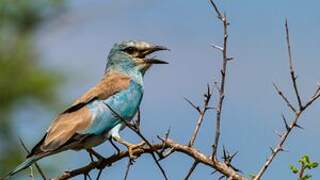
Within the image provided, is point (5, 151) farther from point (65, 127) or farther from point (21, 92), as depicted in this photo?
point (65, 127)

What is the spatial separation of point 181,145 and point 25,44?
46.4 feet

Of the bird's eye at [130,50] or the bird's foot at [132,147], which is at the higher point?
the bird's eye at [130,50]

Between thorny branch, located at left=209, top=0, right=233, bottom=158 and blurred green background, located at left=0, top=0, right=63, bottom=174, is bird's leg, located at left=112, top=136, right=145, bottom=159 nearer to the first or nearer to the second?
thorny branch, located at left=209, top=0, right=233, bottom=158

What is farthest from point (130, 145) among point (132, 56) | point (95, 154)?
point (132, 56)

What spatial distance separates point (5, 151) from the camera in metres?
16.9

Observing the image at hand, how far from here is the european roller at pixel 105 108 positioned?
6.09m

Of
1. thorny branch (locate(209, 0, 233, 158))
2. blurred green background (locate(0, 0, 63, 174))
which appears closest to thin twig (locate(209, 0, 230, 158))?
thorny branch (locate(209, 0, 233, 158))

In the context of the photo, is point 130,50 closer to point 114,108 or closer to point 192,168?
point 114,108

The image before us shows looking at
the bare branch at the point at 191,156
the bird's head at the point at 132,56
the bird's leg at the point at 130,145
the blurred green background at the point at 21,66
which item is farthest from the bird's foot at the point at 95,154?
the blurred green background at the point at 21,66

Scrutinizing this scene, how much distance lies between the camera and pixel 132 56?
707 cm

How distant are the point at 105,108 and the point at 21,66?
1242 centimetres

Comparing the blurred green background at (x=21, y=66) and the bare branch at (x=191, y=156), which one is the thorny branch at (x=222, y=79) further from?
the blurred green background at (x=21, y=66)

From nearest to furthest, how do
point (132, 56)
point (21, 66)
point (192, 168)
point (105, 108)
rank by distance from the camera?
point (192, 168) → point (105, 108) → point (132, 56) → point (21, 66)

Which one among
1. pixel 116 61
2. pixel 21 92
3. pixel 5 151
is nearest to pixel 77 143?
pixel 116 61
